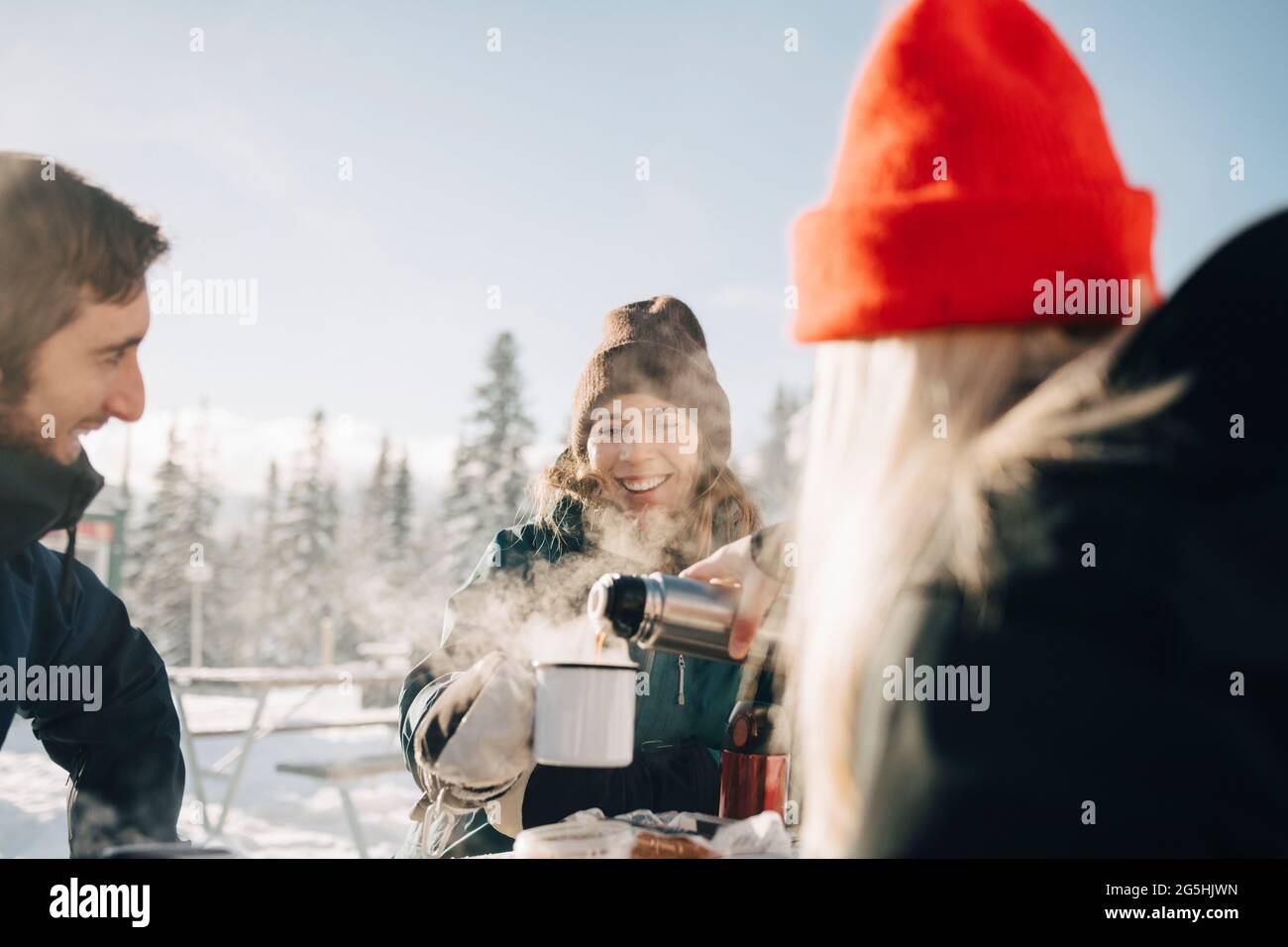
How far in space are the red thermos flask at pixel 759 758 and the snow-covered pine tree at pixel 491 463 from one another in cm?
1344

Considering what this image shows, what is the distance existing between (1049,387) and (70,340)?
1879 mm

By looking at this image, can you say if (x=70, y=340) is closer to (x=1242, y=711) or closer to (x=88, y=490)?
(x=88, y=490)

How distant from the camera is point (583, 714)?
1.40 m

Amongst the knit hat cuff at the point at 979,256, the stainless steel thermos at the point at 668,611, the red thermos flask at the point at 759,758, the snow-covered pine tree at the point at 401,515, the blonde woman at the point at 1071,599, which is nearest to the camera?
the blonde woman at the point at 1071,599

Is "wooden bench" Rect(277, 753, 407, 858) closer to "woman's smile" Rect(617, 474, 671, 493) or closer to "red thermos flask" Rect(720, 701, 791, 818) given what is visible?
"woman's smile" Rect(617, 474, 671, 493)

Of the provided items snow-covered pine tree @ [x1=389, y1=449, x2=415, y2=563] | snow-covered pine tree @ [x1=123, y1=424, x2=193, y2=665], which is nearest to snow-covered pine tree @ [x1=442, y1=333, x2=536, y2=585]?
snow-covered pine tree @ [x1=389, y1=449, x2=415, y2=563]

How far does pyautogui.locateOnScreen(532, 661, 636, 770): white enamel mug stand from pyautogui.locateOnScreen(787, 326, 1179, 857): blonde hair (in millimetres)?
477

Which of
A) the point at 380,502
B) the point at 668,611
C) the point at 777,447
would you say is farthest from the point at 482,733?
the point at 380,502

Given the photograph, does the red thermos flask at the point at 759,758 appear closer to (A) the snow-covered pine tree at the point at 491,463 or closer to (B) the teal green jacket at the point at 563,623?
(B) the teal green jacket at the point at 563,623

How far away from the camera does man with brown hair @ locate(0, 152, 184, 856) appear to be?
1841 millimetres

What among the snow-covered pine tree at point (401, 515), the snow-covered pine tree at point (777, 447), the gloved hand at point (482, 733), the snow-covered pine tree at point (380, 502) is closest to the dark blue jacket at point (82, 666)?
the gloved hand at point (482, 733)

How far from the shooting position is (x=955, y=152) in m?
0.96

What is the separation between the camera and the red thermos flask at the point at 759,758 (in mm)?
1521

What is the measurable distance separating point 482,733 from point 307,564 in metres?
23.2
